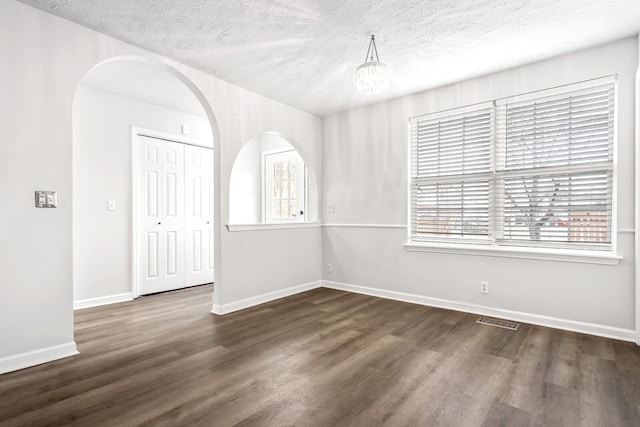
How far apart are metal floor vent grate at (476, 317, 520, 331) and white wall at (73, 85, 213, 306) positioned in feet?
13.6

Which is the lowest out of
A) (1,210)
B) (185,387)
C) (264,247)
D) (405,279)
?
(185,387)

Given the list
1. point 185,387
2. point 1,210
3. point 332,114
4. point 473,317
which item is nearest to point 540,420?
point 473,317

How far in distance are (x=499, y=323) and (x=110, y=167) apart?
4.68m

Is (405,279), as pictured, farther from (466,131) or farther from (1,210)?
(1,210)

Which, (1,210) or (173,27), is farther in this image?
(173,27)

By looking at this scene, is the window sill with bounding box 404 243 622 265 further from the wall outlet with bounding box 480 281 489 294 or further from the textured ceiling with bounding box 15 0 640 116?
the textured ceiling with bounding box 15 0 640 116

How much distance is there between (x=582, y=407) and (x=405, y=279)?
228cm

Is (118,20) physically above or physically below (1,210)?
above

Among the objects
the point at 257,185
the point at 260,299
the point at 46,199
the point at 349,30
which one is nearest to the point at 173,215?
the point at 257,185

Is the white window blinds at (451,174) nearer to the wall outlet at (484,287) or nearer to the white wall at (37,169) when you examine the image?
the wall outlet at (484,287)

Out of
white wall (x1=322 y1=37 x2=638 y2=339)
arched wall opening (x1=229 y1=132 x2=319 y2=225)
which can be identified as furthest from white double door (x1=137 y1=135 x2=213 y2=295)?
white wall (x1=322 y1=37 x2=638 y2=339)

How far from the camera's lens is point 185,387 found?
207 cm

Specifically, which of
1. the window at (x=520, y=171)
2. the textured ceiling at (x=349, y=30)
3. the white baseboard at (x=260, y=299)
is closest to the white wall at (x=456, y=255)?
the window at (x=520, y=171)

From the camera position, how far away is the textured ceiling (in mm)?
2355
